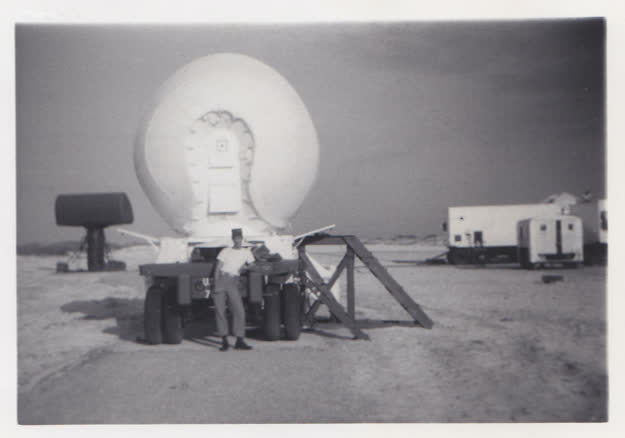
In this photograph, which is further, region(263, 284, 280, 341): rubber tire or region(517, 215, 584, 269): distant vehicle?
region(517, 215, 584, 269): distant vehicle

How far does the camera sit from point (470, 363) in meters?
7.25

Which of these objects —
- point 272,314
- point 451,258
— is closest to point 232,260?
point 272,314

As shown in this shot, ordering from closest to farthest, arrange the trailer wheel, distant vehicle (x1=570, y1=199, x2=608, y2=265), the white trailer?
distant vehicle (x1=570, y1=199, x2=608, y2=265), the white trailer, the trailer wheel

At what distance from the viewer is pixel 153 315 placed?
27.8ft

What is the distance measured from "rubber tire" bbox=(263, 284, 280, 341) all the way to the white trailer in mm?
19824

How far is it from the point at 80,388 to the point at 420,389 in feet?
10.9

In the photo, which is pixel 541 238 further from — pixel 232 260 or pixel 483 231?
pixel 232 260

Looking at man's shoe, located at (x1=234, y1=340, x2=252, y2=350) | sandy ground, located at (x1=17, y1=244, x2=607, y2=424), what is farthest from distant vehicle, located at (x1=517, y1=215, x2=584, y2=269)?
man's shoe, located at (x1=234, y1=340, x2=252, y2=350)

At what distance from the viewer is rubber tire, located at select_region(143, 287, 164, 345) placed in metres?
8.47

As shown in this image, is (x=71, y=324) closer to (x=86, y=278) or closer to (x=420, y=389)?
(x=420, y=389)

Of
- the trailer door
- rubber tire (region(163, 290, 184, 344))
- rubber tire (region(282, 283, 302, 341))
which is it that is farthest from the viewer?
the trailer door

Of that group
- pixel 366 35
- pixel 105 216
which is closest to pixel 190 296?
pixel 366 35

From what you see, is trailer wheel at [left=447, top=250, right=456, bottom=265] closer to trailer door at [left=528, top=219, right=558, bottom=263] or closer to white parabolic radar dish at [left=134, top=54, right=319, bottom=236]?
trailer door at [left=528, top=219, right=558, bottom=263]

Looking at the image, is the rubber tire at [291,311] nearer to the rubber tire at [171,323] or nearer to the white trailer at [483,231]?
the rubber tire at [171,323]
